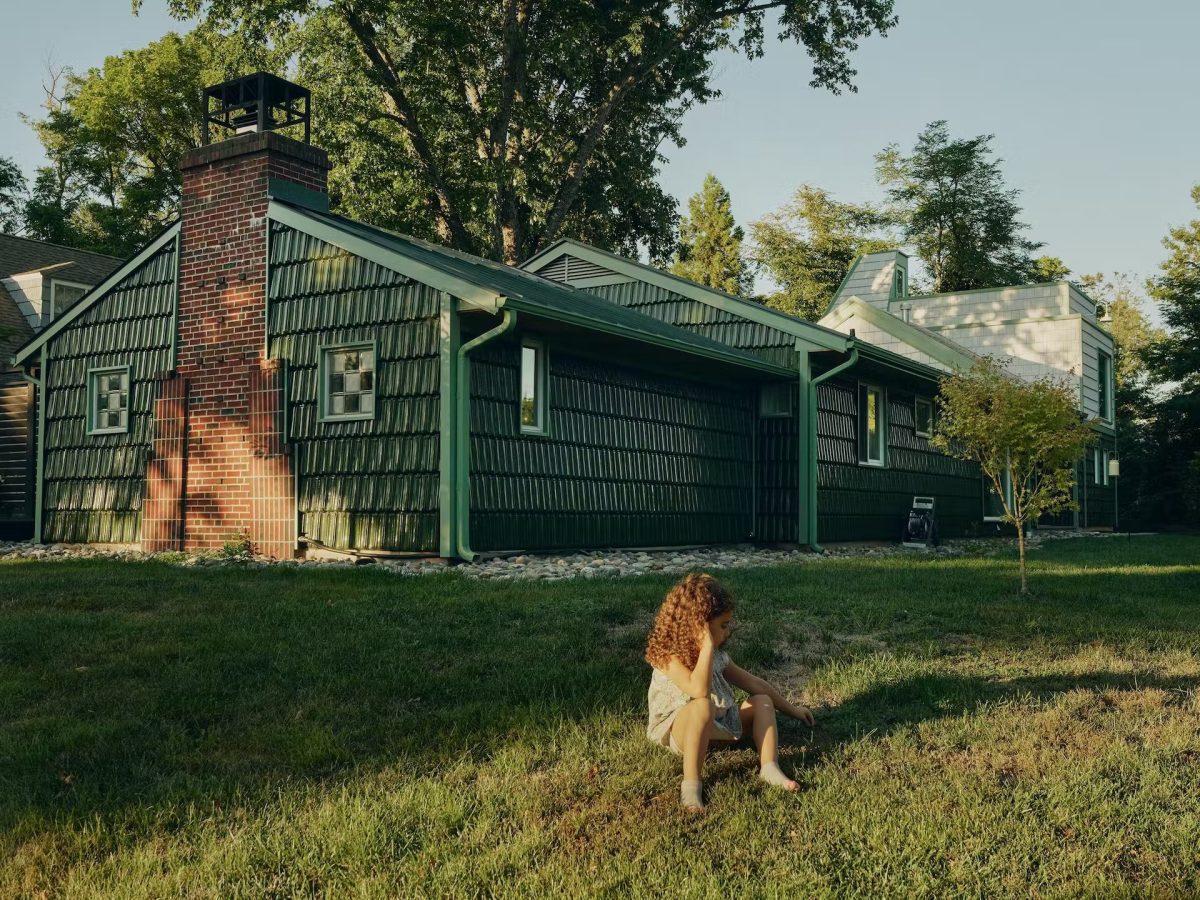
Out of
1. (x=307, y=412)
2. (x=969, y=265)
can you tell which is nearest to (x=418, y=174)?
(x=307, y=412)

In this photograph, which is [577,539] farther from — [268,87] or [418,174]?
[418,174]

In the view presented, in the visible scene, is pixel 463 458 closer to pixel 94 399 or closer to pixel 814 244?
pixel 94 399

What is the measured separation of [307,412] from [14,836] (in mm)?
9159

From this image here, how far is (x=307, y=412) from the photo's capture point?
13039 mm

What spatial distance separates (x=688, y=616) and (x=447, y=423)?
24.7 ft

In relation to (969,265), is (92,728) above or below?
below

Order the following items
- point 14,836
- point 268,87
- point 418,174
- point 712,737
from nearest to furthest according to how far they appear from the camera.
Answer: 1. point 14,836
2. point 712,737
3. point 268,87
4. point 418,174

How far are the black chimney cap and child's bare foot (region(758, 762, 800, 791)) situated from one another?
465 inches

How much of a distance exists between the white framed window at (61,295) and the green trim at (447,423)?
50.1ft

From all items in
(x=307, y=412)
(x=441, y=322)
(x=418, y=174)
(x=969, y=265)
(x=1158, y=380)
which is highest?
(x=969, y=265)

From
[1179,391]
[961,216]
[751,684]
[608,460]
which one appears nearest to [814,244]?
[961,216]

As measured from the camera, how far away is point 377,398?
41.3 feet

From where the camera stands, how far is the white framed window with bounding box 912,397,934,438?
824 inches

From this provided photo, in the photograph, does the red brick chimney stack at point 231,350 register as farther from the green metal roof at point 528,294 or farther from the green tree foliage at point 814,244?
the green tree foliage at point 814,244
